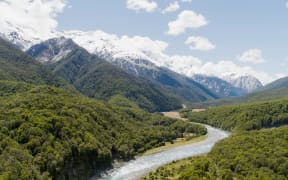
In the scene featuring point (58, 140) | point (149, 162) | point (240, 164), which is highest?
point (58, 140)

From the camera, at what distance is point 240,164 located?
412 ft

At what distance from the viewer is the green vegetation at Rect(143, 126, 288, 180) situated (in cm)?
11781

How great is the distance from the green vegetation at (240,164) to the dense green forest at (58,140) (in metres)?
26.5

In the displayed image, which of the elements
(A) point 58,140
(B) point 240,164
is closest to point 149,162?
(B) point 240,164

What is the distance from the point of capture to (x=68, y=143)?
12825 cm

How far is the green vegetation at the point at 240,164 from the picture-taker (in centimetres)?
11781

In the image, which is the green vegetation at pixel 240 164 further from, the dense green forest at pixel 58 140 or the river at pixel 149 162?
the dense green forest at pixel 58 140

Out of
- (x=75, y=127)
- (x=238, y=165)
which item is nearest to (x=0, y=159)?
(x=75, y=127)

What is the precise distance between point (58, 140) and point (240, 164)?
6923 centimetres

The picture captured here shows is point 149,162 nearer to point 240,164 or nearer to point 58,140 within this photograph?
point 240,164

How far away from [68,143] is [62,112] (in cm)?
3082

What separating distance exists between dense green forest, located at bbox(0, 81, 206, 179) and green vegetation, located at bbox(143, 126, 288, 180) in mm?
26529

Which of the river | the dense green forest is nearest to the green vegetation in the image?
the river

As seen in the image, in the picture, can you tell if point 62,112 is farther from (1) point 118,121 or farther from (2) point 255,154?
(2) point 255,154
